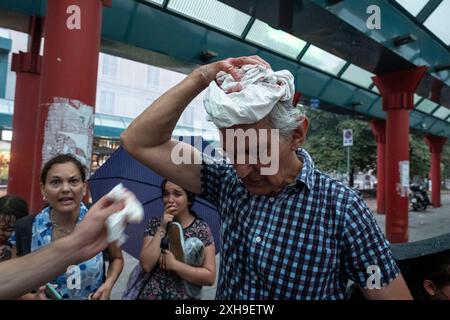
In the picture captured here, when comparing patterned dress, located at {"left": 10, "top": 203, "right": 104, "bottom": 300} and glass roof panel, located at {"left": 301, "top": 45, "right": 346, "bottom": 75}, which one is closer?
patterned dress, located at {"left": 10, "top": 203, "right": 104, "bottom": 300}

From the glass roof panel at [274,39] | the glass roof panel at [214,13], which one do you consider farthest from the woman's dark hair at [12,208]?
the glass roof panel at [274,39]

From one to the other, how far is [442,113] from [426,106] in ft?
7.57

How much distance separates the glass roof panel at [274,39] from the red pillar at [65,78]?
3.30 m

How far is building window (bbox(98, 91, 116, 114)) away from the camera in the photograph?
18608 mm

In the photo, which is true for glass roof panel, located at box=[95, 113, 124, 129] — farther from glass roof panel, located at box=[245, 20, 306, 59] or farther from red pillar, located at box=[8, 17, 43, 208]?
glass roof panel, located at box=[245, 20, 306, 59]

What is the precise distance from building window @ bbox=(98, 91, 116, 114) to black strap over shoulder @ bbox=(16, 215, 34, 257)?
17.5 metres

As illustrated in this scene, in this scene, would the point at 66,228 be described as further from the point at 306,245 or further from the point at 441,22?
the point at 441,22

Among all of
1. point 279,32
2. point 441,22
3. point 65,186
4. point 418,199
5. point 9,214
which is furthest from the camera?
point 418,199

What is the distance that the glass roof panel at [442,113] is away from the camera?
39.7 feet


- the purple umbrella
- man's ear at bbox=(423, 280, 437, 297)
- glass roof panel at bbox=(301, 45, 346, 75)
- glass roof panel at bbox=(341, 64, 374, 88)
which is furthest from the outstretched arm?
glass roof panel at bbox=(341, 64, 374, 88)

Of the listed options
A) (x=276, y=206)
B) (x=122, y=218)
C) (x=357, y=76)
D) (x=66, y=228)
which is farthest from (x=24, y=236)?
(x=357, y=76)

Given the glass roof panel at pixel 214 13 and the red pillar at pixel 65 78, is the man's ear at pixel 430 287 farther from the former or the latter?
the glass roof panel at pixel 214 13

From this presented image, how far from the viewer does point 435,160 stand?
16.0 metres
